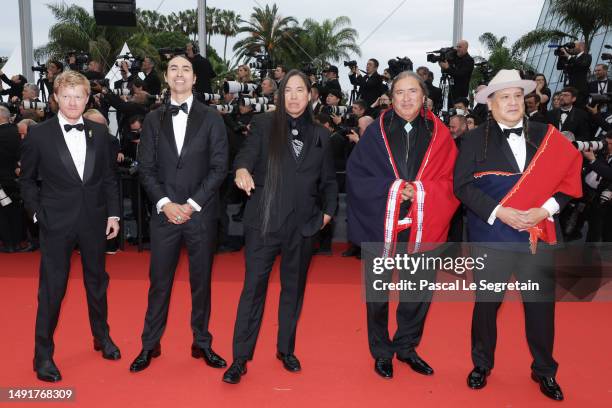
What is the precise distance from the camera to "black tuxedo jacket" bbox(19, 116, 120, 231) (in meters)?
3.54

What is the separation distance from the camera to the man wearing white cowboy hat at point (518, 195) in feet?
11.2

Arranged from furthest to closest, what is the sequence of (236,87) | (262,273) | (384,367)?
(236,87) < (384,367) < (262,273)

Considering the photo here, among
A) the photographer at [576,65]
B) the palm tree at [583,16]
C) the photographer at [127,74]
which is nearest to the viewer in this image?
the photographer at [576,65]

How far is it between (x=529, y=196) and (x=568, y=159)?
0.32 metres

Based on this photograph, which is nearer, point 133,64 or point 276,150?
point 276,150

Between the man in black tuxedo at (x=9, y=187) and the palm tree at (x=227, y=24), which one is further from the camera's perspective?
the palm tree at (x=227, y=24)

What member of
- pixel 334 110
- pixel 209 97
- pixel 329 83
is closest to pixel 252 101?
pixel 209 97

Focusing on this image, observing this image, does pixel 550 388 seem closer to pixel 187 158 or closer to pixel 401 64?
pixel 187 158

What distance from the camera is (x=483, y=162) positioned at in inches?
138

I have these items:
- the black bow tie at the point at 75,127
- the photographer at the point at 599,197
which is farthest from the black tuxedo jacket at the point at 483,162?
the photographer at the point at 599,197

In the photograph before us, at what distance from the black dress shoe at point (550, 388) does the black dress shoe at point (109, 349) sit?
2620mm

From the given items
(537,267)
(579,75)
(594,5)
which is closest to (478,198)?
(537,267)

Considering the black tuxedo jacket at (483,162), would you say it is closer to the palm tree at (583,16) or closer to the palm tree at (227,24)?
the palm tree at (583,16)

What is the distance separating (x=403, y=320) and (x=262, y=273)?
37.6 inches
